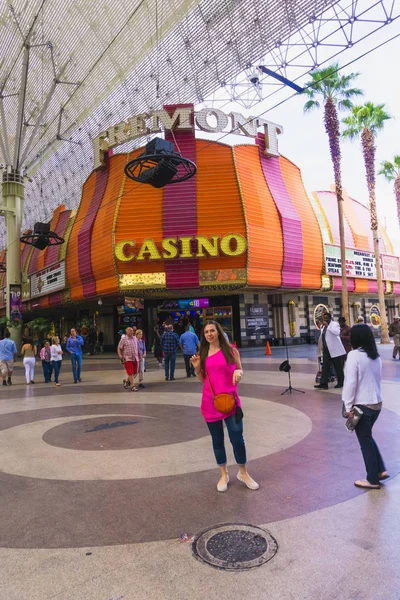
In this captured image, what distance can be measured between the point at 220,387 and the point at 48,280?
2996cm

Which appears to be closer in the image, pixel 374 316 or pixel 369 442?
pixel 369 442

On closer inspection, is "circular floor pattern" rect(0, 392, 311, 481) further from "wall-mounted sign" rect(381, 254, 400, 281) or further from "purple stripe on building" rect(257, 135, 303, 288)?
"wall-mounted sign" rect(381, 254, 400, 281)

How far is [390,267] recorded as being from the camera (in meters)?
33.8

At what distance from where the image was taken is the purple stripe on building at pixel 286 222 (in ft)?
81.5

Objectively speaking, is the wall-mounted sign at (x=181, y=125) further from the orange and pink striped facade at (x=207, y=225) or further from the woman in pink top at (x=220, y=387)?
the woman in pink top at (x=220, y=387)

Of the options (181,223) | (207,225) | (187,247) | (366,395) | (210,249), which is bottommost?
(366,395)

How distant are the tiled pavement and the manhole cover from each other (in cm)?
8

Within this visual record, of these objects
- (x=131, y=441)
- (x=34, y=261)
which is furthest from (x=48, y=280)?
(x=131, y=441)

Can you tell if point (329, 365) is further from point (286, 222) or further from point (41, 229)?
point (41, 229)

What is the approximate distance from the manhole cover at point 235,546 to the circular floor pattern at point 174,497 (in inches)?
6.6

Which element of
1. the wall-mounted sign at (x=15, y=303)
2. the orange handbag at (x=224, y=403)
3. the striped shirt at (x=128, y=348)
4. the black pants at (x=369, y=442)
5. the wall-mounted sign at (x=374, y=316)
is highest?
the wall-mounted sign at (x=15, y=303)

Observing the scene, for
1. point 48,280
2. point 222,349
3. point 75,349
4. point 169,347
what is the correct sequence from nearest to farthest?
point 222,349
point 169,347
point 75,349
point 48,280

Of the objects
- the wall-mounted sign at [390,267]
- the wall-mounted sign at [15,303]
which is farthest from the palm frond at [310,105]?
the wall-mounted sign at [15,303]

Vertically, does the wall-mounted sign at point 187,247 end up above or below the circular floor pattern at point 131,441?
above
